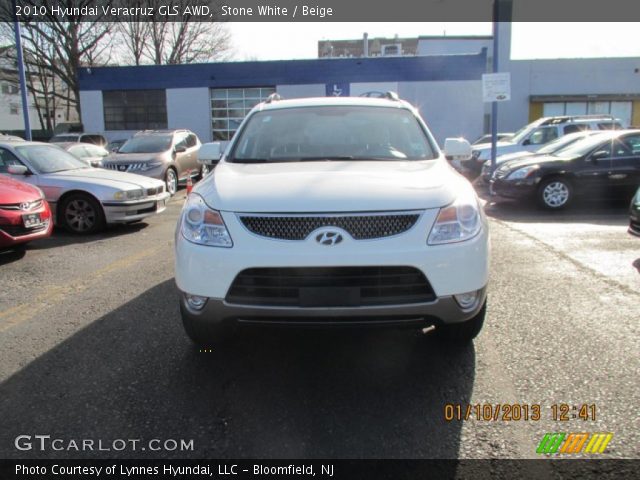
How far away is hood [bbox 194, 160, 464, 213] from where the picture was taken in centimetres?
295

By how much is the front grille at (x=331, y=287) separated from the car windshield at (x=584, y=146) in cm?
838

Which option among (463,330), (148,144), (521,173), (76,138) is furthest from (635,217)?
(76,138)

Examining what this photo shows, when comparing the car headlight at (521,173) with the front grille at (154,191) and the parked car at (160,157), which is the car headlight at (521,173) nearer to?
the front grille at (154,191)

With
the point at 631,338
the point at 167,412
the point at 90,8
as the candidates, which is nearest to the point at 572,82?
the point at 90,8

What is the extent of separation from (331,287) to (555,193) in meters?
8.32

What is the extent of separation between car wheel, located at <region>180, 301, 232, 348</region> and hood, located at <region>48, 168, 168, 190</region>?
564 cm

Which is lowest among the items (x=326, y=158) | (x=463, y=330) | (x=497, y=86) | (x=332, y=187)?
(x=463, y=330)

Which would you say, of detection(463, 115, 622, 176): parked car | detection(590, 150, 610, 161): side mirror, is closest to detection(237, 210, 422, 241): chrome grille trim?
detection(590, 150, 610, 161): side mirror

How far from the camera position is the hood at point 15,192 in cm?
625

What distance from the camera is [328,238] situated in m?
2.86

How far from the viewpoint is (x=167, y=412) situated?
280 cm

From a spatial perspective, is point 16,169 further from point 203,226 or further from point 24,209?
point 203,226

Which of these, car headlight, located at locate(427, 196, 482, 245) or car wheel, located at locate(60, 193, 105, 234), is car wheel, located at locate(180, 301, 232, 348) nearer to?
car headlight, located at locate(427, 196, 482, 245)

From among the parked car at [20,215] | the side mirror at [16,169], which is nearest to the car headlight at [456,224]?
the parked car at [20,215]
